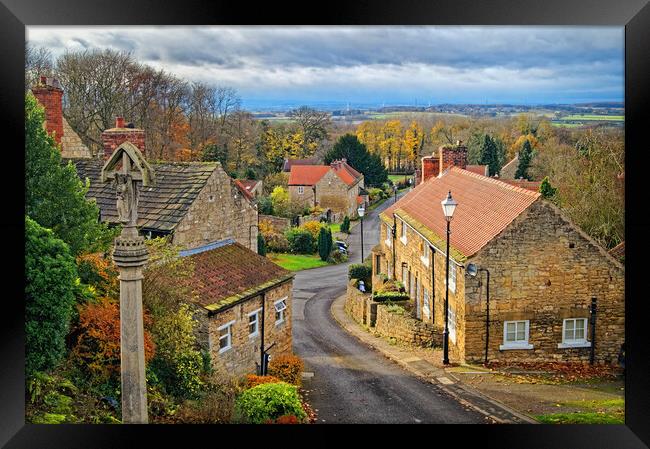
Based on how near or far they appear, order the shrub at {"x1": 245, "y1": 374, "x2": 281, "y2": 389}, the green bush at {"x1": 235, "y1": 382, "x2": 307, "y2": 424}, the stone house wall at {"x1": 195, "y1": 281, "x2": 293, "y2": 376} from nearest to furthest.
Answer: the green bush at {"x1": 235, "y1": 382, "x2": 307, "y2": 424} < the stone house wall at {"x1": 195, "y1": 281, "x2": 293, "y2": 376} < the shrub at {"x1": 245, "y1": 374, "x2": 281, "y2": 389}

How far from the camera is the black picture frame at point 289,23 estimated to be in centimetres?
787

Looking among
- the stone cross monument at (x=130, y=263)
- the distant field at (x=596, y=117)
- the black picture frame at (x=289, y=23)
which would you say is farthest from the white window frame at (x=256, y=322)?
the distant field at (x=596, y=117)

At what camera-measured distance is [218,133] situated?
33.8 feet

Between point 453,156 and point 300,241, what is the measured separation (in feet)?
12.0

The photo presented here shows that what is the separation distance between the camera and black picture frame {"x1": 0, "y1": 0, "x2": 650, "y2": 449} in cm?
787

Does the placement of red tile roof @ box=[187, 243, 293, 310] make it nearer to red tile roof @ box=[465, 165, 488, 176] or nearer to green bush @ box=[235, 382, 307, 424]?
green bush @ box=[235, 382, 307, 424]

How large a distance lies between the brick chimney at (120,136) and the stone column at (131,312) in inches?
136

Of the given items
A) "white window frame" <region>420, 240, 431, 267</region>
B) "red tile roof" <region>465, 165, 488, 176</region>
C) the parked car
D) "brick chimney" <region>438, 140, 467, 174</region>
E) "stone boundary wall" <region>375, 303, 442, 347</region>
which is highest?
"brick chimney" <region>438, 140, 467, 174</region>

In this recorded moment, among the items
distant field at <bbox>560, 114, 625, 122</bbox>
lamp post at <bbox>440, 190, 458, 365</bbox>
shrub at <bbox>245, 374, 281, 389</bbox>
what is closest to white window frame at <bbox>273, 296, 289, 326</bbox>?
shrub at <bbox>245, 374, 281, 389</bbox>

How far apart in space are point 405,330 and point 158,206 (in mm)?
4687

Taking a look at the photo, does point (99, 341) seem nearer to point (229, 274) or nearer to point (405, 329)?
point (229, 274)

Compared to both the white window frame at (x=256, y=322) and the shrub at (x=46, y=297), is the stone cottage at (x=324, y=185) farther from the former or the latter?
the shrub at (x=46, y=297)

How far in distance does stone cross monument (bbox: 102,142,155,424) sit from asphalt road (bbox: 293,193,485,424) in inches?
112
